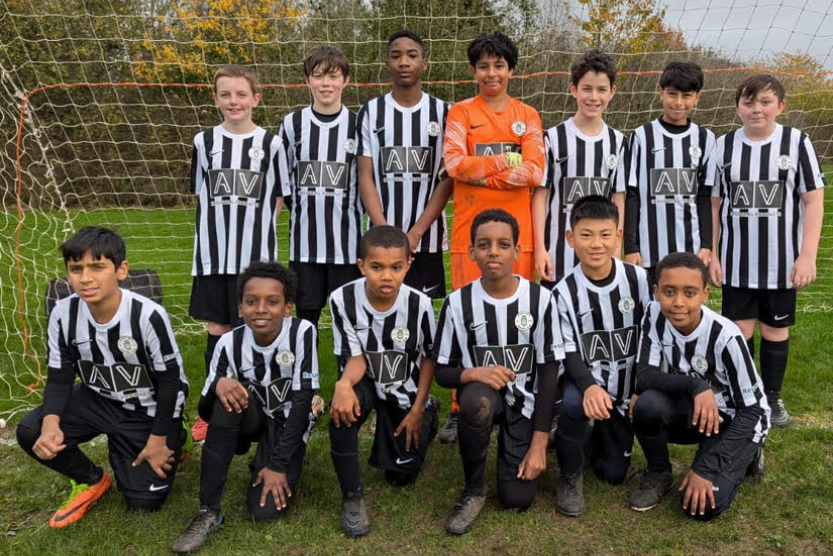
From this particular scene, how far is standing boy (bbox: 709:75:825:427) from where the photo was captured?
10.1ft

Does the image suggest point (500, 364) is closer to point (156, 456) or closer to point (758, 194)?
point (156, 456)

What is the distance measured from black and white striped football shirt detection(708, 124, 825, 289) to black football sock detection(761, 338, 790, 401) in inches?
11.3

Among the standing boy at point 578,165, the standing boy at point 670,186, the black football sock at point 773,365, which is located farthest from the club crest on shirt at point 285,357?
the black football sock at point 773,365

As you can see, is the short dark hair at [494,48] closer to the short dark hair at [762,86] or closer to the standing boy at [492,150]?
the standing boy at [492,150]

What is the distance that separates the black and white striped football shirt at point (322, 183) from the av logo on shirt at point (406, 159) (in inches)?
6.5

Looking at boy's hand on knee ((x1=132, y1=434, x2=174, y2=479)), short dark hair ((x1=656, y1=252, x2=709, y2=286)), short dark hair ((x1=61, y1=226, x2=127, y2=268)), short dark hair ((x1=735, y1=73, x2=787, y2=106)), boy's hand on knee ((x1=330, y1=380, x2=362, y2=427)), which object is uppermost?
short dark hair ((x1=735, y1=73, x2=787, y2=106))

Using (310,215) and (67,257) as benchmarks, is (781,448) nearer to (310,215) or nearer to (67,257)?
(310,215)

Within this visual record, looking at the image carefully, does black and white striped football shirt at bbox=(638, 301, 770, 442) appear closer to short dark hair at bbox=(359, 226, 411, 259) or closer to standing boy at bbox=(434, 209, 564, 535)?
standing boy at bbox=(434, 209, 564, 535)

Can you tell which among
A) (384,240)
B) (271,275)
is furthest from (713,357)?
(271,275)

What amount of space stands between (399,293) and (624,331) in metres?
0.86

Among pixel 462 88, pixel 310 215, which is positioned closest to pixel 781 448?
pixel 310 215

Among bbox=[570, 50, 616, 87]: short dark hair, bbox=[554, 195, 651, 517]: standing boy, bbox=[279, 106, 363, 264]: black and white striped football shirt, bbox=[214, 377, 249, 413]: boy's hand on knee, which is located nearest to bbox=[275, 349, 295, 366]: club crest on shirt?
bbox=[214, 377, 249, 413]: boy's hand on knee

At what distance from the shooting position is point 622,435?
2658 mm

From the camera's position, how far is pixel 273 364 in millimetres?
2561
